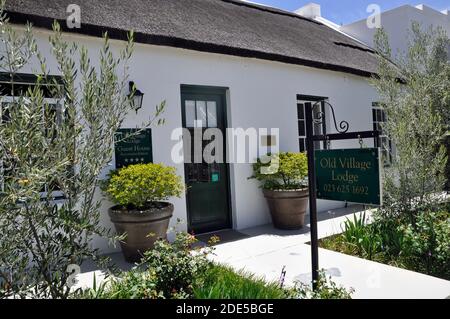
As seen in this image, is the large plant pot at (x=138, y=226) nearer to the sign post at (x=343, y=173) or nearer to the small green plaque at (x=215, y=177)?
the small green plaque at (x=215, y=177)

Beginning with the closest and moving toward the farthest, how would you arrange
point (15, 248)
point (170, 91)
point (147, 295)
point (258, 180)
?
1. point (15, 248)
2. point (147, 295)
3. point (170, 91)
4. point (258, 180)

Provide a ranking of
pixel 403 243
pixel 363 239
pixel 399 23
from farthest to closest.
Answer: pixel 399 23 → pixel 363 239 → pixel 403 243

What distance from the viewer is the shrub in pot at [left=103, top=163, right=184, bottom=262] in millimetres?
4477

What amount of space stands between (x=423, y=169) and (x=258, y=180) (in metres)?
2.80

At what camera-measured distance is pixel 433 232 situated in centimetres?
404

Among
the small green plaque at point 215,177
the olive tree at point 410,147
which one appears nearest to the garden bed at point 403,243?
the olive tree at point 410,147

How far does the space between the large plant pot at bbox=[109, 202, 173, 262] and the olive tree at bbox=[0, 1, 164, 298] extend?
2.26 metres

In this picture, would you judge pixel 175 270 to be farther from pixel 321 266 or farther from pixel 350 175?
pixel 321 266

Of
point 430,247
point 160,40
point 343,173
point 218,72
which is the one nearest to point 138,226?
point 343,173

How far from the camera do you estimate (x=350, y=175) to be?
3020mm

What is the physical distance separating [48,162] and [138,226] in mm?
2738

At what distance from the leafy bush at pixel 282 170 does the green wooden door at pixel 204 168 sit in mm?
681

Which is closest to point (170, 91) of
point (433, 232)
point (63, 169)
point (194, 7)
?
point (194, 7)
